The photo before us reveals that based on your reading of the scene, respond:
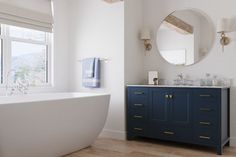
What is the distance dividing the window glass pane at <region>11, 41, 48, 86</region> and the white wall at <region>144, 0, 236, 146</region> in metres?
1.84

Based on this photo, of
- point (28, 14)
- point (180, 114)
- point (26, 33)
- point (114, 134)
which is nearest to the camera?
point (180, 114)

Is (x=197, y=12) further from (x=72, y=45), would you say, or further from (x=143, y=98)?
(x=72, y=45)

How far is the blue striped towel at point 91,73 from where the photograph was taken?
14.6 ft

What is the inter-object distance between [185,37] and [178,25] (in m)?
0.24

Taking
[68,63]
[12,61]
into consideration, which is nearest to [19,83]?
[12,61]

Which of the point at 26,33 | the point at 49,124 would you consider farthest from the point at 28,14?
the point at 49,124

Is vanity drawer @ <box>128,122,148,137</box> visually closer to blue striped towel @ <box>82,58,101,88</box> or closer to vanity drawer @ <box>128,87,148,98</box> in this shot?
vanity drawer @ <box>128,87,148,98</box>

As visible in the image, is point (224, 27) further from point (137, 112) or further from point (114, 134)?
point (114, 134)

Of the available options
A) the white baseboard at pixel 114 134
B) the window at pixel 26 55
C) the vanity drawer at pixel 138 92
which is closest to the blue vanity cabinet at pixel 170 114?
the vanity drawer at pixel 138 92

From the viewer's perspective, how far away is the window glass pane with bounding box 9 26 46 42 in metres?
4.20

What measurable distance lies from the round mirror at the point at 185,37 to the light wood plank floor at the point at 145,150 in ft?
4.41

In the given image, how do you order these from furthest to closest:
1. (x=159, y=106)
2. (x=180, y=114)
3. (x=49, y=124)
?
(x=159, y=106)
(x=180, y=114)
(x=49, y=124)

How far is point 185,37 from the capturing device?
13.9ft

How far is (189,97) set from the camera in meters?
3.66
